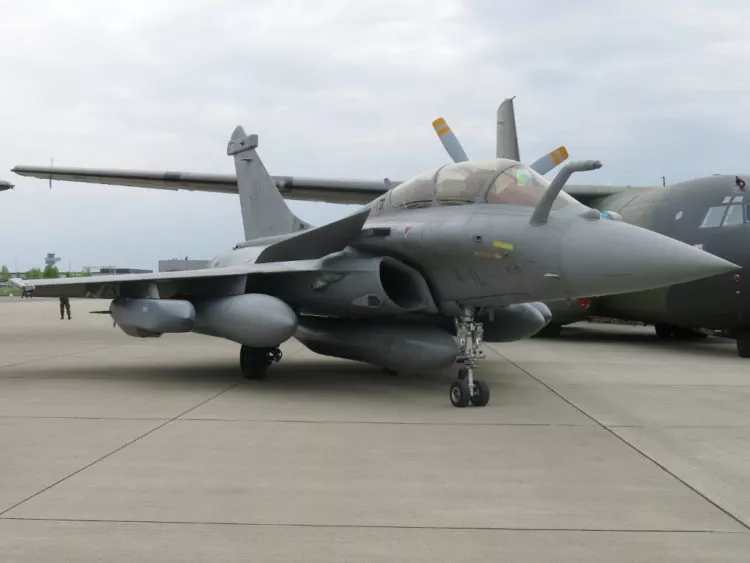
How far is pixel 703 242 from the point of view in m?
12.3

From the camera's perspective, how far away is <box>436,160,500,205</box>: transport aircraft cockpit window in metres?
7.54

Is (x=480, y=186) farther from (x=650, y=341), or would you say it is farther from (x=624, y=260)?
(x=650, y=341)

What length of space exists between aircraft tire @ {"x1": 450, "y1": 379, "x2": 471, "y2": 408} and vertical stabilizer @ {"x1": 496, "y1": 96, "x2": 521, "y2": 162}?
1281cm

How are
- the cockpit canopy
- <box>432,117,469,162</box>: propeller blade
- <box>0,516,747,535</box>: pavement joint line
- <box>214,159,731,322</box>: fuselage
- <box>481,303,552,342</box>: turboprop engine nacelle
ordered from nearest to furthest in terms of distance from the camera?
<box>0,516,747,535</box>: pavement joint line
<box>214,159,731,322</box>: fuselage
the cockpit canopy
<box>481,303,552,342</box>: turboprop engine nacelle
<box>432,117,469,162</box>: propeller blade

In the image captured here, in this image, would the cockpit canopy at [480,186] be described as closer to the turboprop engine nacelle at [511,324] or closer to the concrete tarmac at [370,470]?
the turboprop engine nacelle at [511,324]

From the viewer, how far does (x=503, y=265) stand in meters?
7.09

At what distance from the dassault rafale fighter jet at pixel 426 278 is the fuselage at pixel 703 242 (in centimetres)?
386

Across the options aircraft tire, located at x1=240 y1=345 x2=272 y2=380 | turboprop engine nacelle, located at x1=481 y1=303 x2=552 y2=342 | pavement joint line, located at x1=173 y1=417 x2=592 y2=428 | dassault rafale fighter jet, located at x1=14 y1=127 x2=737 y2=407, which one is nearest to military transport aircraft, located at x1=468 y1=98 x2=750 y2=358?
turboprop engine nacelle, located at x1=481 y1=303 x2=552 y2=342

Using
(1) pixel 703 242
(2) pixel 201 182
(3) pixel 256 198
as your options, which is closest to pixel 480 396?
(1) pixel 703 242

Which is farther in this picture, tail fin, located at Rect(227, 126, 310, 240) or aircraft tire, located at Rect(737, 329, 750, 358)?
tail fin, located at Rect(227, 126, 310, 240)

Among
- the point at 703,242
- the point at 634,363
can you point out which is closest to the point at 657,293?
the point at 703,242

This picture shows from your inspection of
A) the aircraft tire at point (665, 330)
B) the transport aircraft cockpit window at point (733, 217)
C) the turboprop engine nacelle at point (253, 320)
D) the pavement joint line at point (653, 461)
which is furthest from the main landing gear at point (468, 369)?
the aircraft tire at point (665, 330)

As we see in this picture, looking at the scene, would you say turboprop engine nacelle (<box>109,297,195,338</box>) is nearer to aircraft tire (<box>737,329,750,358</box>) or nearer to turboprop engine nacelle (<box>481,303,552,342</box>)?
turboprop engine nacelle (<box>481,303,552,342</box>)

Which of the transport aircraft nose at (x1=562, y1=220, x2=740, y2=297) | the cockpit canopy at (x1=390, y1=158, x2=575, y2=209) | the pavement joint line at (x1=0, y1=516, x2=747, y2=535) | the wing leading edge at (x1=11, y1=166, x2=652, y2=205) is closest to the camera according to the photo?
the pavement joint line at (x1=0, y1=516, x2=747, y2=535)
